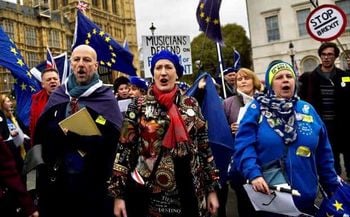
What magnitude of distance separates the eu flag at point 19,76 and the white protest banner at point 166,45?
88.0 inches

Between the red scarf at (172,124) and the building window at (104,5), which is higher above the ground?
the building window at (104,5)

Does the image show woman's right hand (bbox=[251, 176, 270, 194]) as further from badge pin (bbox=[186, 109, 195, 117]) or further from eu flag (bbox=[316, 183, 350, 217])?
badge pin (bbox=[186, 109, 195, 117])

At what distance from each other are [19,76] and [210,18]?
3463 mm

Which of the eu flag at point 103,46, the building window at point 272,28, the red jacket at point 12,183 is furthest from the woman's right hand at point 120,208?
the building window at point 272,28

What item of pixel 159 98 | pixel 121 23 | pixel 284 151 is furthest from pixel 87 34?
pixel 121 23

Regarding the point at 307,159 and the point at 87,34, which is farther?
the point at 87,34

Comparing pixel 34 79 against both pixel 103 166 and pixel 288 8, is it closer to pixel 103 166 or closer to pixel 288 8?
pixel 103 166

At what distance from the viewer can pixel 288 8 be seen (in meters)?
31.0

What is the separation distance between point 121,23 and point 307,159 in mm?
76878

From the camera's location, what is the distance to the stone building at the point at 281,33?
100ft

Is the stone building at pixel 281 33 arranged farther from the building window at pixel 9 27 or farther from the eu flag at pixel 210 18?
the building window at pixel 9 27

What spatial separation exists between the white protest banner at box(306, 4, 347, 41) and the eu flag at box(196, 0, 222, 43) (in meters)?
1.79

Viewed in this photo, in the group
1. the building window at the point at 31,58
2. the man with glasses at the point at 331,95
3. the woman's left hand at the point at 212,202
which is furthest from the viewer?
the building window at the point at 31,58

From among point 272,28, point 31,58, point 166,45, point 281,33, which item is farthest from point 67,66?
point 31,58
